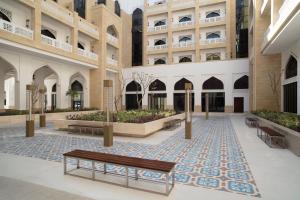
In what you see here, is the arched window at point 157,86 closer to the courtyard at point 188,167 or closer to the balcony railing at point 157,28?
the balcony railing at point 157,28

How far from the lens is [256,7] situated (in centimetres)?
1705

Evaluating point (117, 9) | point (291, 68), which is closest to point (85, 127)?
point (291, 68)

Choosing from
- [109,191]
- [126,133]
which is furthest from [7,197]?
[126,133]

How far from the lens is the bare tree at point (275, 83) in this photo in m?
15.4

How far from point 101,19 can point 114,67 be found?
583cm

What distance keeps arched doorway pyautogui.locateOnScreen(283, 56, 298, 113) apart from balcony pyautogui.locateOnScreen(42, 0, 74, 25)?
18469 mm

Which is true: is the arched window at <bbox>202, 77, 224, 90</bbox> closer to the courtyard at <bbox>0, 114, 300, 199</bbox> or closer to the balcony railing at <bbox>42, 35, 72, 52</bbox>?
the balcony railing at <bbox>42, 35, 72, 52</bbox>

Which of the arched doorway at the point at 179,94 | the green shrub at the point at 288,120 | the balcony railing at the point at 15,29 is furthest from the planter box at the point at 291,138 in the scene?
the arched doorway at the point at 179,94

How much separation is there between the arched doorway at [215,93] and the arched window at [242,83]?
62.8 inches

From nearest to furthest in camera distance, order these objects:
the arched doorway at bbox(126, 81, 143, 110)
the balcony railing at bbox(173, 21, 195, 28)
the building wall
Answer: the building wall → the arched doorway at bbox(126, 81, 143, 110) → the balcony railing at bbox(173, 21, 195, 28)

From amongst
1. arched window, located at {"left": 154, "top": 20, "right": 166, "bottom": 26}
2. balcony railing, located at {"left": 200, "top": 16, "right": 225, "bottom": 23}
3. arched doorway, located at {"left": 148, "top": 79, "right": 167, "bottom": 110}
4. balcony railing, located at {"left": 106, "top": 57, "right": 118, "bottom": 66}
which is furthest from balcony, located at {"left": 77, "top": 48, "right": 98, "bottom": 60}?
balcony railing, located at {"left": 200, "top": 16, "right": 225, "bottom": 23}

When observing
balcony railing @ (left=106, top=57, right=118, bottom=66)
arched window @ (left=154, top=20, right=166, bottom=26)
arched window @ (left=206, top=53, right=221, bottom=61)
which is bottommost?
balcony railing @ (left=106, top=57, right=118, bottom=66)

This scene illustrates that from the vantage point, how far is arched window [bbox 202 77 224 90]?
23828 millimetres

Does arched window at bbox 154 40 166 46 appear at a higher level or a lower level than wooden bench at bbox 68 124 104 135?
higher
